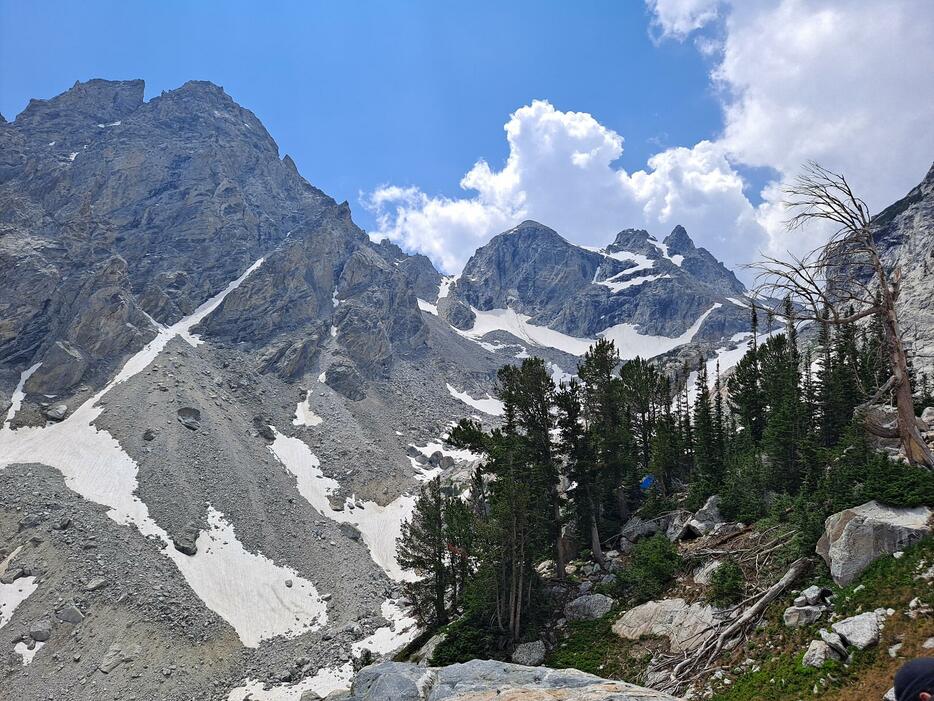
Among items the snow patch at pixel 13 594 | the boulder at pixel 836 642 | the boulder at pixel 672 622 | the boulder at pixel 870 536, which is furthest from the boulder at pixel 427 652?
the snow patch at pixel 13 594

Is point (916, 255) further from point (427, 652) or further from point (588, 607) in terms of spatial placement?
point (427, 652)

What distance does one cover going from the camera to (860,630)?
1167 cm

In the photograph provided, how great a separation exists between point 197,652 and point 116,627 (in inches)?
316

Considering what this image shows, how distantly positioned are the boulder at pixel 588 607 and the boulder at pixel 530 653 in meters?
2.31

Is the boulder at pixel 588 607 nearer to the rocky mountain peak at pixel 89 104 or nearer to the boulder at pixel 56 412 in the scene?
the boulder at pixel 56 412

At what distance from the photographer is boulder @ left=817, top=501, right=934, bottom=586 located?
1354 centimetres

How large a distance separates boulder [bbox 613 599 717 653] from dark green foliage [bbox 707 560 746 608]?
426 mm

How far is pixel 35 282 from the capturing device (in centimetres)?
9994

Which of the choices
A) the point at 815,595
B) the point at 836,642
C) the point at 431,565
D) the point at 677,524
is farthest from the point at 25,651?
the point at 836,642

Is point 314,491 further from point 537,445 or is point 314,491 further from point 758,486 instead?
point 758,486

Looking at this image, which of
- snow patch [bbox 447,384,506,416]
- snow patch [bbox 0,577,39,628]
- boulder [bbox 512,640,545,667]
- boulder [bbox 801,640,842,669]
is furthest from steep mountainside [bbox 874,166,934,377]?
snow patch [bbox 447,384,506,416]

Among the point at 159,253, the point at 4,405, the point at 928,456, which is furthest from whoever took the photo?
the point at 159,253

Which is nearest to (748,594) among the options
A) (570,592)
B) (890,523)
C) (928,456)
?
(890,523)

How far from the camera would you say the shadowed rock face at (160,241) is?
9844cm
